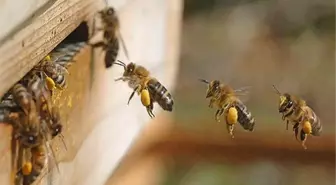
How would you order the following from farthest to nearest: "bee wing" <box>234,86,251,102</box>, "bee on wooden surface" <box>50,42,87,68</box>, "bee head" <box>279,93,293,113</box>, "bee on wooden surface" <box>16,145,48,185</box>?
"bee wing" <box>234,86,251,102</box>
"bee head" <box>279,93,293,113</box>
"bee on wooden surface" <box>50,42,87,68</box>
"bee on wooden surface" <box>16,145,48,185</box>

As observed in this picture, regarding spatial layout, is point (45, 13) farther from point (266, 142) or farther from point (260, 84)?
point (260, 84)

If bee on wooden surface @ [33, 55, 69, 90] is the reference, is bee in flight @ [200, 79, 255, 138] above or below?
above

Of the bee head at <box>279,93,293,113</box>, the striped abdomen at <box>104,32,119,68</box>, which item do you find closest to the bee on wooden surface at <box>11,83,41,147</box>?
the striped abdomen at <box>104,32,119,68</box>

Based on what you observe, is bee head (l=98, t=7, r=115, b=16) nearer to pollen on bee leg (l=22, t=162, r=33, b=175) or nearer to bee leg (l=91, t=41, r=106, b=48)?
bee leg (l=91, t=41, r=106, b=48)

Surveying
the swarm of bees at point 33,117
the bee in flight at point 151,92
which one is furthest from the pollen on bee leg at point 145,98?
the swarm of bees at point 33,117

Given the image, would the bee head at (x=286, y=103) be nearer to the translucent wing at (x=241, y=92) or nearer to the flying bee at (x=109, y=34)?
the translucent wing at (x=241, y=92)

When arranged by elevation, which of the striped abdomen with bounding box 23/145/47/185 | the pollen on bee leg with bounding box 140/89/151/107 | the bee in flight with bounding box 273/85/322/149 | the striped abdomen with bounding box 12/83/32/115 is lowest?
the striped abdomen with bounding box 23/145/47/185
